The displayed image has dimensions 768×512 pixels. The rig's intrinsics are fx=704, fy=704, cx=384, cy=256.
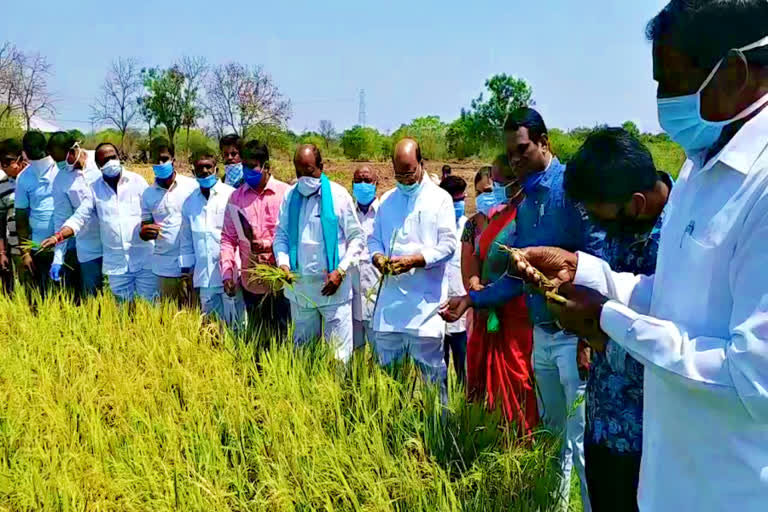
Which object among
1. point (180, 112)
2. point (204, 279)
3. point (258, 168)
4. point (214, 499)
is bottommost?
point (214, 499)

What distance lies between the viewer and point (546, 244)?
120 inches

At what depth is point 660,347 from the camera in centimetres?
138

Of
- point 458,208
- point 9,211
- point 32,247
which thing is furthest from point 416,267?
point 9,211

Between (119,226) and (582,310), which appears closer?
(582,310)

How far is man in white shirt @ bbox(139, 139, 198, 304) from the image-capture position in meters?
5.63

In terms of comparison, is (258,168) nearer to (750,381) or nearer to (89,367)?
(89,367)

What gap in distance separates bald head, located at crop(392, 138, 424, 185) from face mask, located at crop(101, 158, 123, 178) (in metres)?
2.77

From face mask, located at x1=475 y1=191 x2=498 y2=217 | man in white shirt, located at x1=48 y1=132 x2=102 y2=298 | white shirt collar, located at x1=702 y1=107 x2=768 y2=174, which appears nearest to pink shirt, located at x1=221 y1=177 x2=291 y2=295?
face mask, located at x1=475 y1=191 x2=498 y2=217

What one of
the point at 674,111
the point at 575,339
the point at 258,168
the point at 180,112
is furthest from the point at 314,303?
the point at 180,112

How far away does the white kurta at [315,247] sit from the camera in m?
4.53

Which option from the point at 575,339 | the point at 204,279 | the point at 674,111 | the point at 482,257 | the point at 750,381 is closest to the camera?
the point at 750,381

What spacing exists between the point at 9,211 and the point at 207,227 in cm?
266

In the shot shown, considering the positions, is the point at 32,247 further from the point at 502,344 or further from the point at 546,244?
the point at 546,244

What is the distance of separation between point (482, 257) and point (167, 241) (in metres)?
2.98
